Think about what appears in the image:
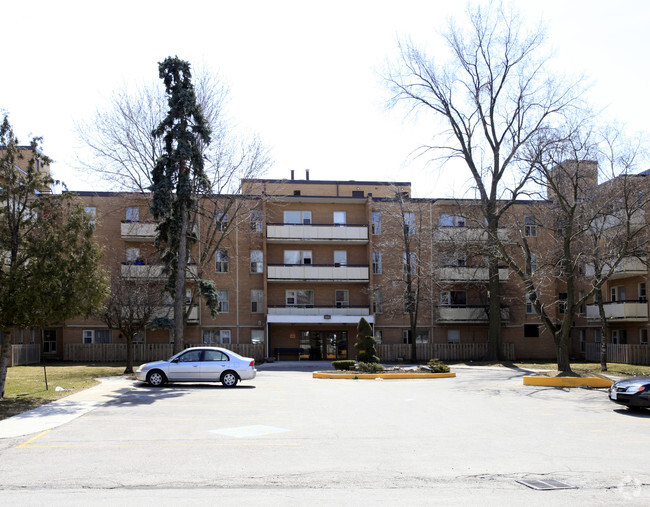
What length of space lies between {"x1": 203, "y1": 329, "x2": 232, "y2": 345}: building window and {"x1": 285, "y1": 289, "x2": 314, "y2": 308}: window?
15.5 feet

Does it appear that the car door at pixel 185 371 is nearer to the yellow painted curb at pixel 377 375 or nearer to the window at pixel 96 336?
the yellow painted curb at pixel 377 375

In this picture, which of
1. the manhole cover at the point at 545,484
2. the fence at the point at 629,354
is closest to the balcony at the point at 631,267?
the fence at the point at 629,354

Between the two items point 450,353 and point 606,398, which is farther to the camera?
point 450,353

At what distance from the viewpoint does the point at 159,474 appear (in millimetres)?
9031

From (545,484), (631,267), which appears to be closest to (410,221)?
(631,267)

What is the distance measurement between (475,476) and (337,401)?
945 cm

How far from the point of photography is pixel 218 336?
42438 mm

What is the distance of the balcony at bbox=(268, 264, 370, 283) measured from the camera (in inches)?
1641

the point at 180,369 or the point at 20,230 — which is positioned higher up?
the point at 20,230

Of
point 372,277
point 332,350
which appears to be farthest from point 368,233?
point 332,350

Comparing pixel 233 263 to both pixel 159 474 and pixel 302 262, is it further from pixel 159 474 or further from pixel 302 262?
pixel 159 474

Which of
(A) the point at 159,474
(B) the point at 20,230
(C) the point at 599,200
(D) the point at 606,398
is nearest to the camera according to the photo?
(A) the point at 159,474

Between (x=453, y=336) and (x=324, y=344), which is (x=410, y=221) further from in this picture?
(x=324, y=344)

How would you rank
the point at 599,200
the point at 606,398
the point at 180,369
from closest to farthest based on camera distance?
1. the point at 606,398
2. the point at 180,369
3. the point at 599,200
